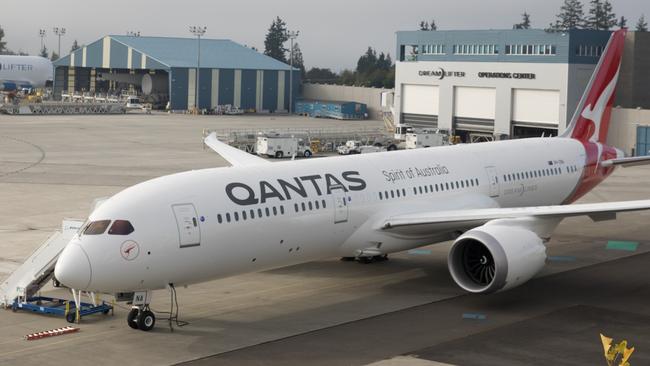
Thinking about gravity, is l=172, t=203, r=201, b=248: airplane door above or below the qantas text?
below

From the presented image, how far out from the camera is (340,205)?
2927cm

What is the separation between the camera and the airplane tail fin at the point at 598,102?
41656mm

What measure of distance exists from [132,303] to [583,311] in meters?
12.8

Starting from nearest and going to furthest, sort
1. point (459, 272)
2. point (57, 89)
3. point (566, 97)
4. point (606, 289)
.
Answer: point (459, 272)
point (606, 289)
point (566, 97)
point (57, 89)

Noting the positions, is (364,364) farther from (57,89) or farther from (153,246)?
(57,89)

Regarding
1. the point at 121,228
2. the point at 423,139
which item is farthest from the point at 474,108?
the point at 121,228

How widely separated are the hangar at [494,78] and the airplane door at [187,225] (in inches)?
2361

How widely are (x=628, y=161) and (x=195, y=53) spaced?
10653cm

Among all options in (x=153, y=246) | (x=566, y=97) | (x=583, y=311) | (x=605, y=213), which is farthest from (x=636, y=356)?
(x=566, y=97)

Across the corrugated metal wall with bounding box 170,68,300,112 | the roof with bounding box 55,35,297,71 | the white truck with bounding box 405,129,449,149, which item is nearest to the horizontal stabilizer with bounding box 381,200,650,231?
the white truck with bounding box 405,129,449,149

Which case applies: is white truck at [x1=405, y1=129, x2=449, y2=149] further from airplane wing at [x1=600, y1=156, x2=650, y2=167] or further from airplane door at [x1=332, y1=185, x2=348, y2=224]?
airplane door at [x1=332, y1=185, x2=348, y2=224]

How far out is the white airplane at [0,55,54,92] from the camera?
15188 centimetres

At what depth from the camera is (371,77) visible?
622 feet

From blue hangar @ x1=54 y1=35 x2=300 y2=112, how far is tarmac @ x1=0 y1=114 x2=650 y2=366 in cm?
8688
